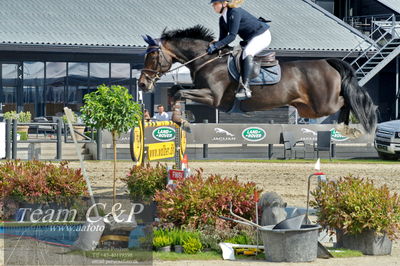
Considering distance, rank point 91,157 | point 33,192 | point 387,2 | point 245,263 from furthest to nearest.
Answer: point 387,2 → point 91,157 → point 33,192 → point 245,263

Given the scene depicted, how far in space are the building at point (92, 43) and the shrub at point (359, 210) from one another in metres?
21.9

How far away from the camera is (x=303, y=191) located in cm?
1658

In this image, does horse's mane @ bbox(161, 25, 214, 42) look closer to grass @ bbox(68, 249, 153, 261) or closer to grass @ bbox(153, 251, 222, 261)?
grass @ bbox(153, 251, 222, 261)

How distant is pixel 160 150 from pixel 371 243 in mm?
6209

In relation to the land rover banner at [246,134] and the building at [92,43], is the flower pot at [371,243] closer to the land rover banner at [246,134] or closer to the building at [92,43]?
the land rover banner at [246,134]

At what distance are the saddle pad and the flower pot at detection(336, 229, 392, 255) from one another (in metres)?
2.60

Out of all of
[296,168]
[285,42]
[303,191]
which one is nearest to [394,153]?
[296,168]

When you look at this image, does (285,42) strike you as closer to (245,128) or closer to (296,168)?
(245,128)

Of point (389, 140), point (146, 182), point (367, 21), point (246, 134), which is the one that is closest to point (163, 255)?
point (146, 182)

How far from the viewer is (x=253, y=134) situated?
82.7 feet

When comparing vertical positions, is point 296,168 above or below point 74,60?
below

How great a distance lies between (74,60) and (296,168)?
1518cm

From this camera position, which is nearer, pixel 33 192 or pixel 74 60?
pixel 33 192

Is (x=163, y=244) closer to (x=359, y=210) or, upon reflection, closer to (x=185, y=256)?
(x=185, y=256)
